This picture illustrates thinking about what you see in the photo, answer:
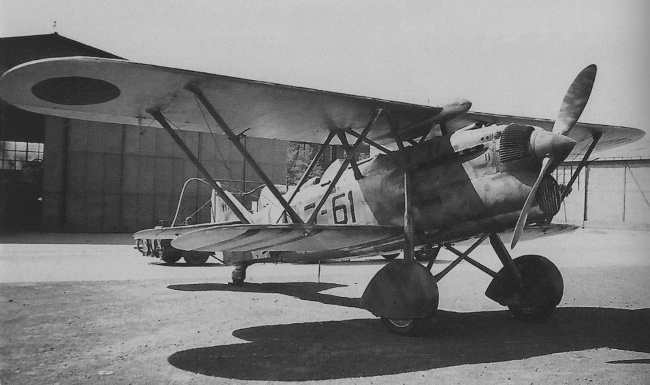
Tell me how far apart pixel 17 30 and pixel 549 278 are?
7.46 meters

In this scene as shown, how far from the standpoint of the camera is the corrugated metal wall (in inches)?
1111

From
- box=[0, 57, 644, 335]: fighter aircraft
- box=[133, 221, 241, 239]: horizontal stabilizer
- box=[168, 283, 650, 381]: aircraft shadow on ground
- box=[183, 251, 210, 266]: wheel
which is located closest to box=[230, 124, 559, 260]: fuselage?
box=[0, 57, 644, 335]: fighter aircraft

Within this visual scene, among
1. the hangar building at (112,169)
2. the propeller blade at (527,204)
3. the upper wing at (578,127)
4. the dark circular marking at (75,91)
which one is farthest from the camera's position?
the hangar building at (112,169)

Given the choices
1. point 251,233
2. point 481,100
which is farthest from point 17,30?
point 481,100

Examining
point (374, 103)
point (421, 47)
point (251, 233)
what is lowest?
point (251, 233)

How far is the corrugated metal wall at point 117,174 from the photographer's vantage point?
92.6ft

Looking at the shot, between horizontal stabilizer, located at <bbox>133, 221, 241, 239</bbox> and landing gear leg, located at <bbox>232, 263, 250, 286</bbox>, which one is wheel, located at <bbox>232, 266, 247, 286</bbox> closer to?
landing gear leg, located at <bbox>232, 263, 250, 286</bbox>

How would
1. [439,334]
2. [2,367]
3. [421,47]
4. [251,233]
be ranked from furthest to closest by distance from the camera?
1. [421,47]
2. [439,334]
3. [251,233]
4. [2,367]

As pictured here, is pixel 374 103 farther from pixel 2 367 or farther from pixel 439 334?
pixel 2 367

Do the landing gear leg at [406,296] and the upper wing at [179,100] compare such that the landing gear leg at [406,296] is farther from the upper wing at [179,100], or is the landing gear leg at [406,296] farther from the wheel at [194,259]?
the wheel at [194,259]

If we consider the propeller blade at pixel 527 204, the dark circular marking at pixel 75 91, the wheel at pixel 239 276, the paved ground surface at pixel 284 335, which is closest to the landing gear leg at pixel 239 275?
the wheel at pixel 239 276

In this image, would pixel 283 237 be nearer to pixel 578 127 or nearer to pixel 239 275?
pixel 239 275

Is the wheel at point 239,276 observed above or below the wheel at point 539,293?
below

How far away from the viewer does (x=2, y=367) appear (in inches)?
190
